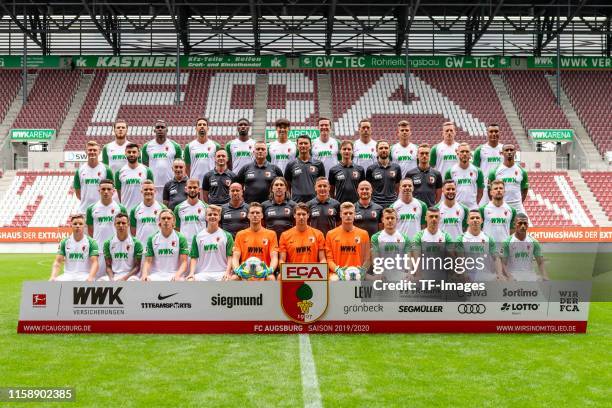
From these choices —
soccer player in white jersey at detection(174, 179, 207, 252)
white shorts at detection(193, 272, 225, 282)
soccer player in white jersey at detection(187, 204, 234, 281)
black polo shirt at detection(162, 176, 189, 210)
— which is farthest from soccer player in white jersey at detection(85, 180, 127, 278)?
white shorts at detection(193, 272, 225, 282)

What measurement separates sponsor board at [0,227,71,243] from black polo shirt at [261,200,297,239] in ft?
51.6

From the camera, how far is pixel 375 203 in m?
9.12

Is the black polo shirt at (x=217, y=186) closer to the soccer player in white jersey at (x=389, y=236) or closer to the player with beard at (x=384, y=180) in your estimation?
the player with beard at (x=384, y=180)

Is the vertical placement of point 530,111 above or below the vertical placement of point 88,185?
above

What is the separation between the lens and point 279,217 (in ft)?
28.4

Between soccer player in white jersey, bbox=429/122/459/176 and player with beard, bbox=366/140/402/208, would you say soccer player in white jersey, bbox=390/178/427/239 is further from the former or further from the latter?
soccer player in white jersey, bbox=429/122/459/176

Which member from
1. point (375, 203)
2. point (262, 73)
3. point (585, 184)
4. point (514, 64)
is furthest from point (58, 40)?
point (375, 203)

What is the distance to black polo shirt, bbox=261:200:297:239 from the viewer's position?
28.4 feet

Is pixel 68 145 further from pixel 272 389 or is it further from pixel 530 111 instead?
pixel 272 389

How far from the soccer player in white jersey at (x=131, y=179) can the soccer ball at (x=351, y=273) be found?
372 centimetres

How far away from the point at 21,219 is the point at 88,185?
1669cm

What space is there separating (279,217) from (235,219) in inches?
23.1

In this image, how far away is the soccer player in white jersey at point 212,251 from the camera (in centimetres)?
827

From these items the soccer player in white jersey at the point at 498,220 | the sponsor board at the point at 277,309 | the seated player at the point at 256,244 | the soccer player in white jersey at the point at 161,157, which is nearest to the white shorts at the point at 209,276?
the seated player at the point at 256,244
